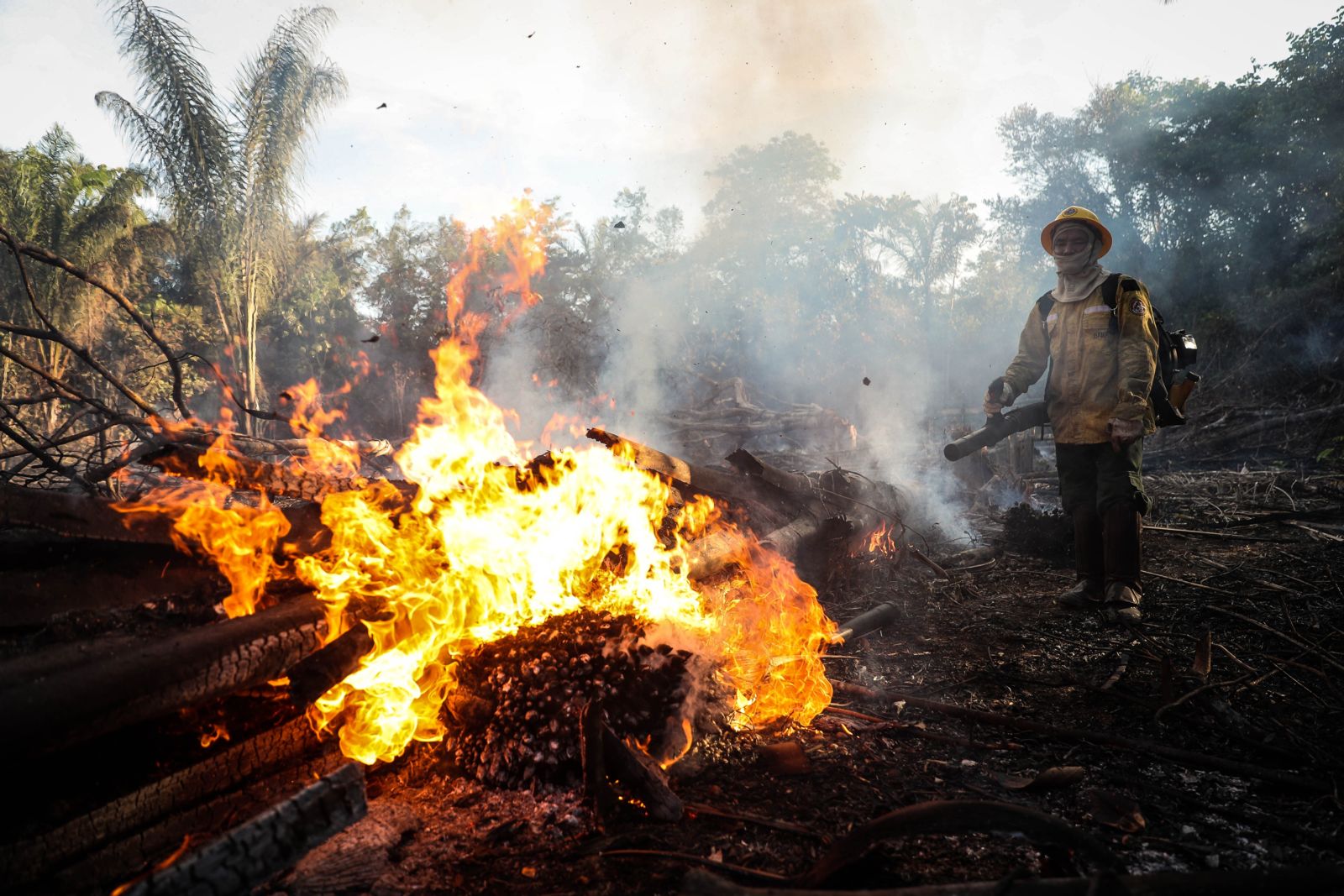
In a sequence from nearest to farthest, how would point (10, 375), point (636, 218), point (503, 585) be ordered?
point (503, 585), point (10, 375), point (636, 218)

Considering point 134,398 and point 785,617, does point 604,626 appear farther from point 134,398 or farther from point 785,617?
point 134,398

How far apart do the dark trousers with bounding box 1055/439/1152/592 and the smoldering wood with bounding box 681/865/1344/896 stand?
10.1ft

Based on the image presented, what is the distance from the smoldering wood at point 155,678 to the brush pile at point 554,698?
2.30ft

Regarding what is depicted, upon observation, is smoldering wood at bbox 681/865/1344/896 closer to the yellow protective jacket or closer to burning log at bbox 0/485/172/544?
burning log at bbox 0/485/172/544

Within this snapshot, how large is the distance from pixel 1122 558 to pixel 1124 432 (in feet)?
2.71

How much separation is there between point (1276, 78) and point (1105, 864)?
1023 inches

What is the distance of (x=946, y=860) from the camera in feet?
6.06

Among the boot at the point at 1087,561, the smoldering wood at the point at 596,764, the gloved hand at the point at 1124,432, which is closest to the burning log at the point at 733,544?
the smoldering wood at the point at 596,764

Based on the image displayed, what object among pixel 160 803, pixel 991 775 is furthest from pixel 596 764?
pixel 991 775

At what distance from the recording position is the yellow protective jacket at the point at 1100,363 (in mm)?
4207

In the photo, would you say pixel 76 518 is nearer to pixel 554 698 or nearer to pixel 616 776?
pixel 554 698

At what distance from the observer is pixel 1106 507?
4.31 meters

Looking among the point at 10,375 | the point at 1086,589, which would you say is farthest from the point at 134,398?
the point at 10,375

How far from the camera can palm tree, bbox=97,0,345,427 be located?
13.4 metres
